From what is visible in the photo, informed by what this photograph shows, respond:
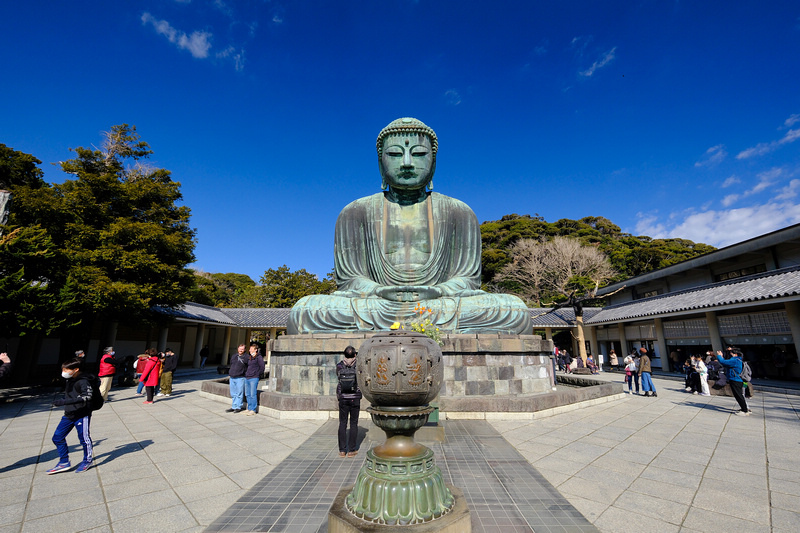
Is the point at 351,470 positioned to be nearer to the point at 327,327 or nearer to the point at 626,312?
the point at 327,327

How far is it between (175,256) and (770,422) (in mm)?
17716

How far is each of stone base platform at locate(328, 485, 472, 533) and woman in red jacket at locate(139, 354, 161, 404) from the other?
8.67 metres

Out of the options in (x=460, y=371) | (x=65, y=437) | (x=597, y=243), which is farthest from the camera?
(x=597, y=243)

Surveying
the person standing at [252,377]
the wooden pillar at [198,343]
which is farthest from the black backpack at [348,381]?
the wooden pillar at [198,343]

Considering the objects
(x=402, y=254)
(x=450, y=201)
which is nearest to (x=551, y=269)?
(x=450, y=201)

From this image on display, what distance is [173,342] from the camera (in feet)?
72.5

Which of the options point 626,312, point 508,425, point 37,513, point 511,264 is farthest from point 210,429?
point 511,264

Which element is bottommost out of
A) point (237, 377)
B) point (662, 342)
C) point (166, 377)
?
point (166, 377)

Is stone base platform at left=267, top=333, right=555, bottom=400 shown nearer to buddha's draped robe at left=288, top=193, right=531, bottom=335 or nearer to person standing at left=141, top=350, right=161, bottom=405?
buddha's draped robe at left=288, top=193, right=531, bottom=335

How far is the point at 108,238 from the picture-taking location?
482 inches

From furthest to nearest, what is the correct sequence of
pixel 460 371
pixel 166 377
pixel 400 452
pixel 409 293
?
1. pixel 166 377
2. pixel 409 293
3. pixel 460 371
4. pixel 400 452

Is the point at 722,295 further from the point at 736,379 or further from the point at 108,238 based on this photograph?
the point at 108,238

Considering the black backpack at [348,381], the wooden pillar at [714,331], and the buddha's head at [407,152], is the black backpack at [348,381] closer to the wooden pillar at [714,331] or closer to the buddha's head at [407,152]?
the buddha's head at [407,152]

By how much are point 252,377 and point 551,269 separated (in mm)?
25612
